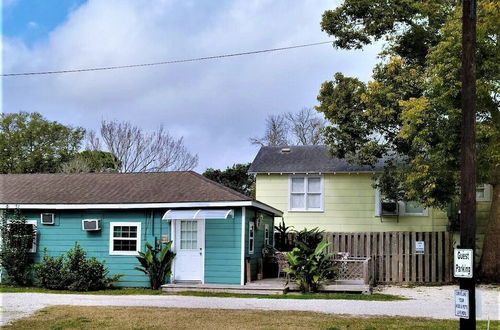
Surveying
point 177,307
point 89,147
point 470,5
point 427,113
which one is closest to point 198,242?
point 177,307

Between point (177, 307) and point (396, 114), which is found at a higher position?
point (396, 114)

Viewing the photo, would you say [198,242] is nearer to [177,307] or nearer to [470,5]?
[177,307]

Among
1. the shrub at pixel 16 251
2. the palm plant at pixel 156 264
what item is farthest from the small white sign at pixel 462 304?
the shrub at pixel 16 251

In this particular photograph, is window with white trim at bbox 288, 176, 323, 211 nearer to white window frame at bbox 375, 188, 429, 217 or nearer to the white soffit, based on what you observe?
white window frame at bbox 375, 188, 429, 217

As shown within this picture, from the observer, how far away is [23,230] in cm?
1977

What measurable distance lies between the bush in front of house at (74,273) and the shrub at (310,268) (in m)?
5.55

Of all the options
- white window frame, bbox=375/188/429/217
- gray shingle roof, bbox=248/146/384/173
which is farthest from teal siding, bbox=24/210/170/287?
white window frame, bbox=375/188/429/217

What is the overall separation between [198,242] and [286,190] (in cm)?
761

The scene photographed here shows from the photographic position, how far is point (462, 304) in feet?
29.9

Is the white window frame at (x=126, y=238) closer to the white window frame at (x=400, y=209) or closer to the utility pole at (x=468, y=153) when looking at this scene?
the white window frame at (x=400, y=209)

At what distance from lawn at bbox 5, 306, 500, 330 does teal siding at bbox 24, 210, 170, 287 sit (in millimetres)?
5791

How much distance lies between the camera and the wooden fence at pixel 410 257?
2117 cm

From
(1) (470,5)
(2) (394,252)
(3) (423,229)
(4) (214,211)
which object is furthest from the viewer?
(3) (423,229)

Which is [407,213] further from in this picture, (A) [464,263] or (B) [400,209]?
(A) [464,263]
